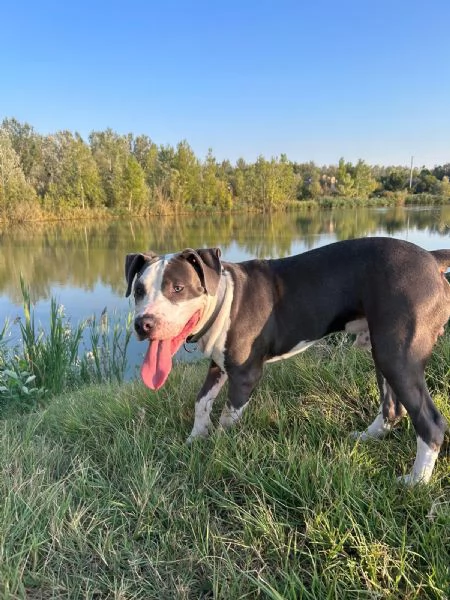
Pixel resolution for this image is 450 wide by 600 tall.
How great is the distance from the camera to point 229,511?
221cm

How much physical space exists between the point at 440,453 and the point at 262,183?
5564 centimetres

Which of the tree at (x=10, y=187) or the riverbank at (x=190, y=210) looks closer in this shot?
the tree at (x=10, y=187)

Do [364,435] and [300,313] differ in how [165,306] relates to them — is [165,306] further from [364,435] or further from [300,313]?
[364,435]

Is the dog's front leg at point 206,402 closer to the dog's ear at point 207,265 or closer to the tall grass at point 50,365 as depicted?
the dog's ear at point 207,265

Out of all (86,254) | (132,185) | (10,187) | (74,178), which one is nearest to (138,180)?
(132,185)

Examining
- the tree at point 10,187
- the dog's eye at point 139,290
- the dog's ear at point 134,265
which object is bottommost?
the dog's eye at point 139,290

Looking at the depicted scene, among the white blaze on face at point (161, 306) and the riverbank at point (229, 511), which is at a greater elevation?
the white blaze on face at point (161, 306)

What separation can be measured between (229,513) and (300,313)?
1368mm

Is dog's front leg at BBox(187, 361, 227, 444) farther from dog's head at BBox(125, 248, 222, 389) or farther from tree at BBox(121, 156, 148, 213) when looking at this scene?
tree at BBox(121, 156, 148, 213)

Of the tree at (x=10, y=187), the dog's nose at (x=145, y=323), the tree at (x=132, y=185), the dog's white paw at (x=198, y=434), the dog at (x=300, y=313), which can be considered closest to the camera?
the dog at (x=300, y=313)

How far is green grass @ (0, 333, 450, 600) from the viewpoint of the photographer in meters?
1.76

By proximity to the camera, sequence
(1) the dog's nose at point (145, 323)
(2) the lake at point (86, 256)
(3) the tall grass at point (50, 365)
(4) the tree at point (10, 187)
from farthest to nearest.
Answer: (4) the tree at point (10, 187)
(2) the lake at point (86, 256)
(3) the tall grass at point (50, 365)
(1) the dog's nose at point (145, 323)

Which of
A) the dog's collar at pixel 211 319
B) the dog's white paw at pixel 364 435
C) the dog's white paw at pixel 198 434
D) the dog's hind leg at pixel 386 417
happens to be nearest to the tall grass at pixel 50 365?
the dog's white paw at pixel 198 434

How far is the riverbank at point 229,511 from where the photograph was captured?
1.77m
